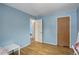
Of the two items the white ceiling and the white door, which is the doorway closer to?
the white door

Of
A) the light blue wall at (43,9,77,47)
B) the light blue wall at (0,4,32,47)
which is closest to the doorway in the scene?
the light blue wall at (43,9,77,47)

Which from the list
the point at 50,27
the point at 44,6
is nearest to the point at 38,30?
the point at 50,27

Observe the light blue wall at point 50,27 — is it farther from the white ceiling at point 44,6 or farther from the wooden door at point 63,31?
the white ceiling at point 44,6

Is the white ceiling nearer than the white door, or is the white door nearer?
the white ceiling

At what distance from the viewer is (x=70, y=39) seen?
11.8 feet

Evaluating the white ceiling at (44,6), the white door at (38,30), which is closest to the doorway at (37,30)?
the white door at (38,30)

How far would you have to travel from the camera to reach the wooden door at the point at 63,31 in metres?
3.81

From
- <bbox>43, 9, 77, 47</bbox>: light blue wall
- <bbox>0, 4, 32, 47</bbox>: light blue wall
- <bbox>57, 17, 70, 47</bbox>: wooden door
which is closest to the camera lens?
<bbox>0, 4, 32, 47</bbox>: light blue wall

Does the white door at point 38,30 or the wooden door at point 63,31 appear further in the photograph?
the white door at point 38,30

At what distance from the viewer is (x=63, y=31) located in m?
4.04

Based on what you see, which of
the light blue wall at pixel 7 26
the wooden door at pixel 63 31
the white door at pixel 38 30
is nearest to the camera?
the light blue wall at pixel 7 26

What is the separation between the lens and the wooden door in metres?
3.81

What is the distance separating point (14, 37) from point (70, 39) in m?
2.07

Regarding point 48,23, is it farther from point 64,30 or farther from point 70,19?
point 70,19
